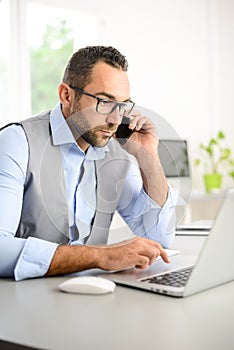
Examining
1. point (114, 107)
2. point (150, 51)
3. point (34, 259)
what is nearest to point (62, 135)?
point (114, 107)

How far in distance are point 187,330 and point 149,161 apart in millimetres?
637

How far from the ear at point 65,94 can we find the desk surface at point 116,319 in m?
0.61

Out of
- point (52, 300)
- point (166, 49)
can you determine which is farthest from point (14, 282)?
point (166, 49)

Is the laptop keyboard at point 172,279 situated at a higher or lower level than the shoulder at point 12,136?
lower

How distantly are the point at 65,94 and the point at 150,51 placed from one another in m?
3.30

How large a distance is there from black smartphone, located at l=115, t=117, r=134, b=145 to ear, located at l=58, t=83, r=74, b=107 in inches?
9.6

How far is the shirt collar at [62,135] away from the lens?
139 cm

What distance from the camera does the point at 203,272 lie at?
1.02m

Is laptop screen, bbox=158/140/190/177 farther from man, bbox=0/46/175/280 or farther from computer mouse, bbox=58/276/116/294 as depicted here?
computer mouse, bbox=58/276/116/294

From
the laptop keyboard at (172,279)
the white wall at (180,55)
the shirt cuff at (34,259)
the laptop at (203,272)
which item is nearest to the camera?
the laptop at (203,272)
